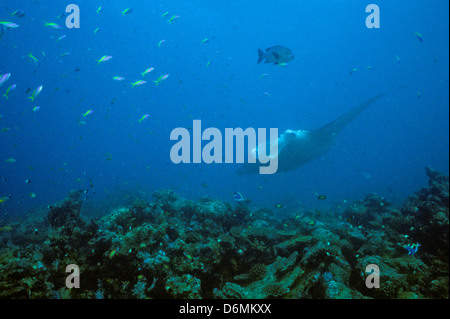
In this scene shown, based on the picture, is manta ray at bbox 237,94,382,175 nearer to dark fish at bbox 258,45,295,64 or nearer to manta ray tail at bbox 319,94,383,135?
manta ray tail at bbox 319,94,383,135

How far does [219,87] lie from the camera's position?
383ft

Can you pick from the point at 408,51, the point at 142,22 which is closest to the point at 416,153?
the point at 408,51

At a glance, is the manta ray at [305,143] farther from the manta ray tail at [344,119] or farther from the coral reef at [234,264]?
the coral reef at [234,264]

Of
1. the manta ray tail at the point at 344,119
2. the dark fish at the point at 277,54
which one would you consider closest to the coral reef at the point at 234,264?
the dark fish at the point at 277,54

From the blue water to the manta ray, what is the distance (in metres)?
3.65

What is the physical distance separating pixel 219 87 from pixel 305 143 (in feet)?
361

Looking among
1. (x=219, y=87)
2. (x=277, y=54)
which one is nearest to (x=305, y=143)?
(x=277, y=54)

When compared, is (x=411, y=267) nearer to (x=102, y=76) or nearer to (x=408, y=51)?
(x=408, y=51)

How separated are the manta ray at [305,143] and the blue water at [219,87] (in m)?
3.65

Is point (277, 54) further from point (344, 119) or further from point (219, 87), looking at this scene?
point (219, 87)

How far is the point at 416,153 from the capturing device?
12938 centimetres

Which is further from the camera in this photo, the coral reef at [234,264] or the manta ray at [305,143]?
the manta ray at [305,143]

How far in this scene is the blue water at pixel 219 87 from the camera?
4484 centimetres
